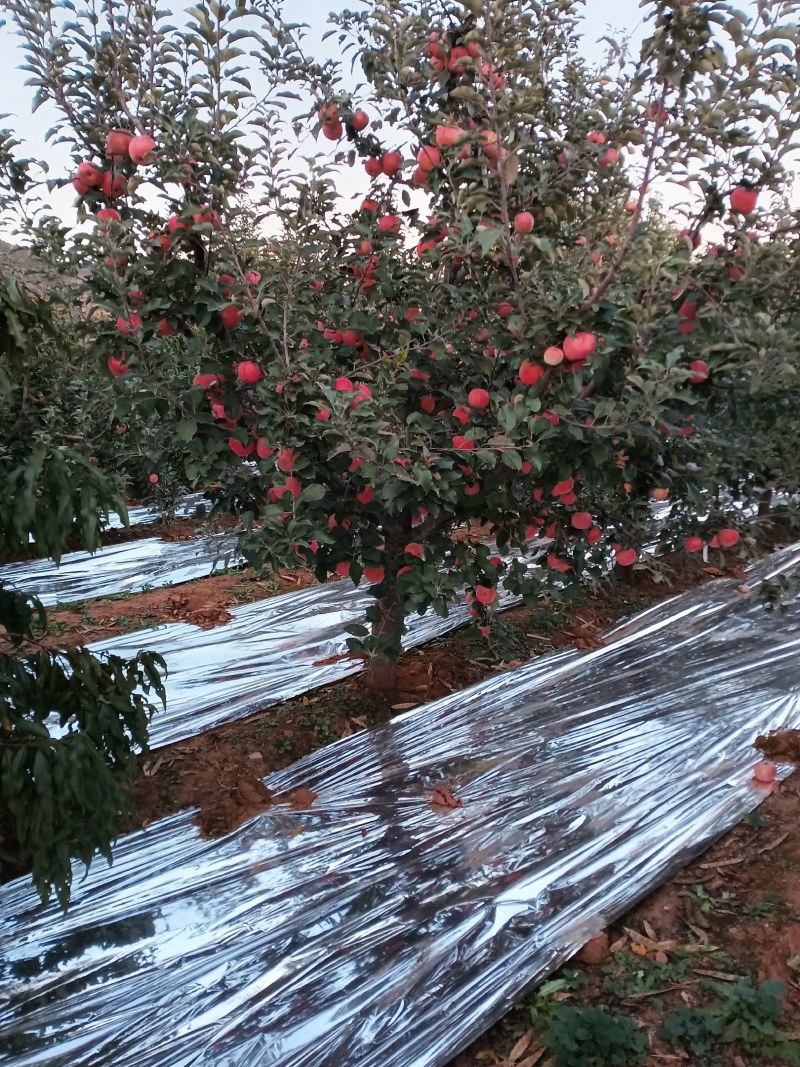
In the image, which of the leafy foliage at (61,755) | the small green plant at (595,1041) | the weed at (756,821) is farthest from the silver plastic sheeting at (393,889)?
the leafy foliage at (61,755)

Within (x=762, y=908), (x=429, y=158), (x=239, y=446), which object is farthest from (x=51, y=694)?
(x=762, y=908)

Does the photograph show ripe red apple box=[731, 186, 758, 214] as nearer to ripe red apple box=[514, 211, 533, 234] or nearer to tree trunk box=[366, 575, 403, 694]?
ripe red apple box=[514, 211, 533, 234]

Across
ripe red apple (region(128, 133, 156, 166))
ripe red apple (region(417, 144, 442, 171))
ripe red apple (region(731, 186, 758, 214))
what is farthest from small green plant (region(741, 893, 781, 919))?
ripe red apple (region(128, 133, 156, 166))

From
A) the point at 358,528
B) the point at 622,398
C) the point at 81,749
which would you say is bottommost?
the point at 81,749

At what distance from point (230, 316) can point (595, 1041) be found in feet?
6.59

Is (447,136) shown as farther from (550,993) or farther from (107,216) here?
(550,993)

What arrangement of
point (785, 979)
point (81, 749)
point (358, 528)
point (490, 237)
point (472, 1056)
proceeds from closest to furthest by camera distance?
point (81, 749), point (490, 237), point (472, 1056), point (785, 979), point (358, 528)

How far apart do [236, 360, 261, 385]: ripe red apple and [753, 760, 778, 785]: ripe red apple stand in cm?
219

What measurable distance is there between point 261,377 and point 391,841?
1501 mm

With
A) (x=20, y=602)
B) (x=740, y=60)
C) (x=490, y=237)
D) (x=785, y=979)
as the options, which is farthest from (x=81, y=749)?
(x=740, y=60)

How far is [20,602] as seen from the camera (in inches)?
64.9

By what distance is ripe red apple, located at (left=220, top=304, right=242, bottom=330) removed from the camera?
1972mm

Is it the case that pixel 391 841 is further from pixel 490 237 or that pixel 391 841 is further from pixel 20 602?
pixel 490 237

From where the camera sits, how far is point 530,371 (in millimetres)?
1960
